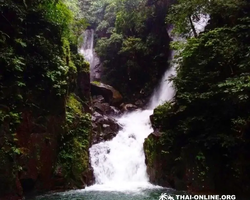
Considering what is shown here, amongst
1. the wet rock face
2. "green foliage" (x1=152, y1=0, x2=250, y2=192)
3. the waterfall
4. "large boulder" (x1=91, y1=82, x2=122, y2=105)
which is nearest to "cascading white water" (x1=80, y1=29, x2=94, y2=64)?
the waterfall

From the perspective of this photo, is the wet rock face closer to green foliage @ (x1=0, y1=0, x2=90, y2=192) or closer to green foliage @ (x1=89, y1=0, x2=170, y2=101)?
green foliage @ (x1=0, y1=0, x2=90, y2=192)

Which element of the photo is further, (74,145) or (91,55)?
(91,55)

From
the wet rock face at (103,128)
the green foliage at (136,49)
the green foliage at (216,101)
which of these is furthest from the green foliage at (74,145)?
the green foliage at (136,49)

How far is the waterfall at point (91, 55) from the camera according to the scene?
951 inches

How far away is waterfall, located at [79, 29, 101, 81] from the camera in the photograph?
24.2m

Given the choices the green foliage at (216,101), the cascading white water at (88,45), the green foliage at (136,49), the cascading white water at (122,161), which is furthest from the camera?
the cascading white water at (88,45)

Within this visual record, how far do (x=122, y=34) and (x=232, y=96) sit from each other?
16.3m

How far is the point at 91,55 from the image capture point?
27.0 m

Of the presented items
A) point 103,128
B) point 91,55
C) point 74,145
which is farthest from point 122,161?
point 91,55

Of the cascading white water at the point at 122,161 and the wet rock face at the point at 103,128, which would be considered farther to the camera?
the wet rock face at the point at 103,128

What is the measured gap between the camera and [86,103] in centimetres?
1495

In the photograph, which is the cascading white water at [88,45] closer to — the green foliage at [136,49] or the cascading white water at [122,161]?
the green foliage at [136,49]

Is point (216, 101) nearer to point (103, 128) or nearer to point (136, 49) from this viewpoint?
point (103, 128)

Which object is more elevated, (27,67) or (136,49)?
(136,49)
